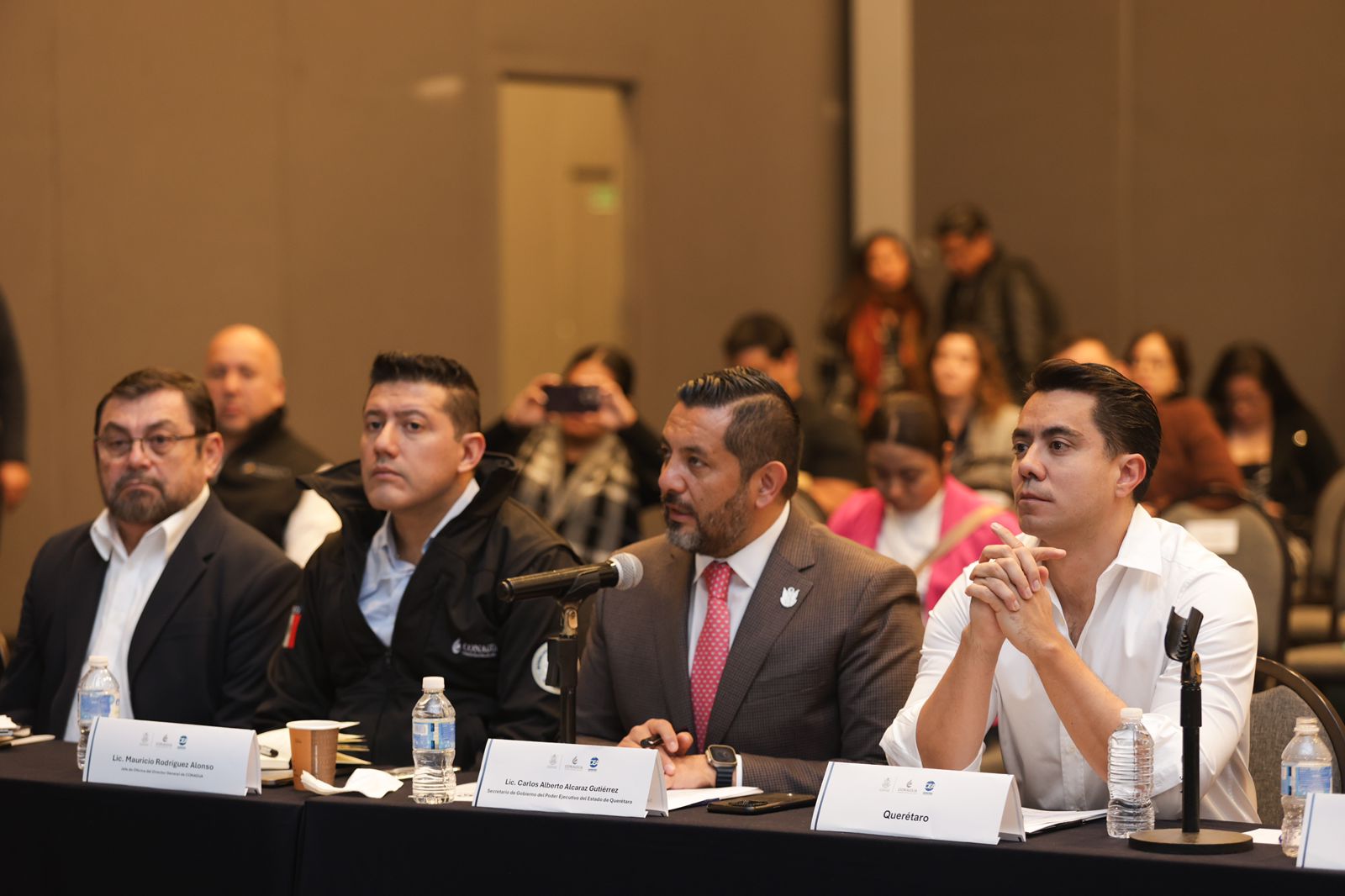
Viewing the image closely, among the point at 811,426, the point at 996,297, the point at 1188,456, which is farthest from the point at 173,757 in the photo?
the point at 996,297

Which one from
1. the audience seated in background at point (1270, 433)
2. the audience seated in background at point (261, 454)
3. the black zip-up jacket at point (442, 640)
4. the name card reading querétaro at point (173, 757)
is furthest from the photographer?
the audience seated in background at point (1270, 433)

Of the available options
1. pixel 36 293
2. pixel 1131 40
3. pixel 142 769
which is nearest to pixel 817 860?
pixel 142 769

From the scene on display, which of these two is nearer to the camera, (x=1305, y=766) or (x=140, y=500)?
A: (x=1305, y=766)

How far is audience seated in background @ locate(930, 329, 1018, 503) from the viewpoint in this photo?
21.4 ft

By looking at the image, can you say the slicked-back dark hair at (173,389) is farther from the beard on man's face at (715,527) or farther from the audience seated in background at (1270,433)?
the audience seated in background at (1270,433)

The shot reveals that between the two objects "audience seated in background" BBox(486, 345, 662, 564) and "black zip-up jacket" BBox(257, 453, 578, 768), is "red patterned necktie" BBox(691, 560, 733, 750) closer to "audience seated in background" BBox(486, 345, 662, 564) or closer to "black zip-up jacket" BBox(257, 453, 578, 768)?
"black zip-up jacket" BBox(257, 453, 578, 768)

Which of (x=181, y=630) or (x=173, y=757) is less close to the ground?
(x=181, y=630)

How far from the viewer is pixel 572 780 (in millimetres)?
2408

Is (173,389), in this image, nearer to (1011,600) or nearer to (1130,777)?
(1011,600)

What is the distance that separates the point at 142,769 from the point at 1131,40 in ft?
23.1

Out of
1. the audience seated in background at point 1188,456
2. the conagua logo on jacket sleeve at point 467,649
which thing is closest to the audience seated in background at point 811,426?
the audience seated in background at point 1188,456

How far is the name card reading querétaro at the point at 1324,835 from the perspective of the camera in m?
1.96

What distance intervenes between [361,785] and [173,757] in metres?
0.33

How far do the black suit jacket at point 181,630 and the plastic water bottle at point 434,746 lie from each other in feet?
3.56
